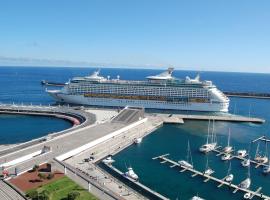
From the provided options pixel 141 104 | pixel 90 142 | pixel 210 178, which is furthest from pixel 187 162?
pixel 141 104

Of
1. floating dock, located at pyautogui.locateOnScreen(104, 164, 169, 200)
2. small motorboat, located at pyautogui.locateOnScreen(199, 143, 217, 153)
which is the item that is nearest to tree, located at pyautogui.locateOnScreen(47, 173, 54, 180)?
floating dock, located at pyautogui.locateOnScreen(104, 164, 169, 200)

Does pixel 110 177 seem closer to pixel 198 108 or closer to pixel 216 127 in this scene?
pixel 216 127

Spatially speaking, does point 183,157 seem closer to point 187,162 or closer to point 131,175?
point 187,162

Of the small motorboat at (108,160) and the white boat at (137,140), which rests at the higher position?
the white boat at (137,140)

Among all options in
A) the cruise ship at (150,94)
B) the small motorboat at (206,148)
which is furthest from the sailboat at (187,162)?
the cruise ship at (150,94)

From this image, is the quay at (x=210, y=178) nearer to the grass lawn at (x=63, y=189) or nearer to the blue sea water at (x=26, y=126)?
the grass lawn at (x=63, y=189)

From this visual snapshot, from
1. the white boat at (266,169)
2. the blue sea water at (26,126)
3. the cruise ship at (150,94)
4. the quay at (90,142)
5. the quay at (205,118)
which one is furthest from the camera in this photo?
the cruise ship at (150,94)

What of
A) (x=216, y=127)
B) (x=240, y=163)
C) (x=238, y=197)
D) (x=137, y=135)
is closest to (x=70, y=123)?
(x=137, y=135)
